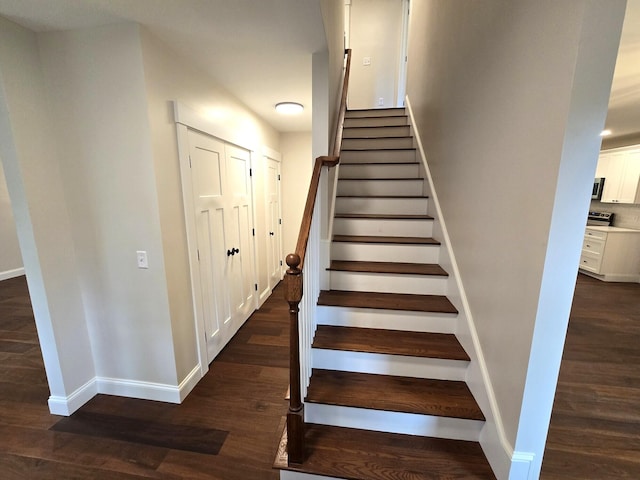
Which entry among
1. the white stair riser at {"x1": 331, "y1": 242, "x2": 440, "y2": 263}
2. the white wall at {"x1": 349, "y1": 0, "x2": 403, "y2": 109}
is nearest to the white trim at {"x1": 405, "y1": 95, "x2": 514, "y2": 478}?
the white stair riser at {"x1": 331, "y1": 242, "x2": 440, "y2": 263}

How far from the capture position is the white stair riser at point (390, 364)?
5.27 feet

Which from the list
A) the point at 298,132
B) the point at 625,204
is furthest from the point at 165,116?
the point at 625,204

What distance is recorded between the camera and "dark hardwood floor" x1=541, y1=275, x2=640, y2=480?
144 centimetres

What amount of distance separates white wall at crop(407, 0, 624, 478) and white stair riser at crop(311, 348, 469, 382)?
0.88 ft

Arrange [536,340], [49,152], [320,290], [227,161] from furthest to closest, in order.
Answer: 1. [227,161]
2. [320,290]
3. [49,152]
4. [536,340]

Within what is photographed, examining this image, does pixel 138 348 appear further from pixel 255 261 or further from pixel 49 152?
pixel 255 261

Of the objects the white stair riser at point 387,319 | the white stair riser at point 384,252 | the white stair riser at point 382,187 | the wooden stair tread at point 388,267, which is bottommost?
the white stair riser at point 387,319

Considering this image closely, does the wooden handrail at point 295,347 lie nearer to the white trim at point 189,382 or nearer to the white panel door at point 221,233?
the white trim at point 189,382

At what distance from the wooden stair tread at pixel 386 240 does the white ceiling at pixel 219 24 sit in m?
1.35

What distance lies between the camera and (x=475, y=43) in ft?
5.44

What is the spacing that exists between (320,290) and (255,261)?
151 cm

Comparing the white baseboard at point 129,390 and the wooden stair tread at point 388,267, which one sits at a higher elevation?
the wooden stair tread at point 388,267

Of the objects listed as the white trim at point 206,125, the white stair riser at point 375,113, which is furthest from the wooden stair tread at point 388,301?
the white stair riser at point 375,113

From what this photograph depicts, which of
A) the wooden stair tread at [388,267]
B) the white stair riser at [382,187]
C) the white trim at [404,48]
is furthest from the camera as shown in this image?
the white trim at [404,48]
